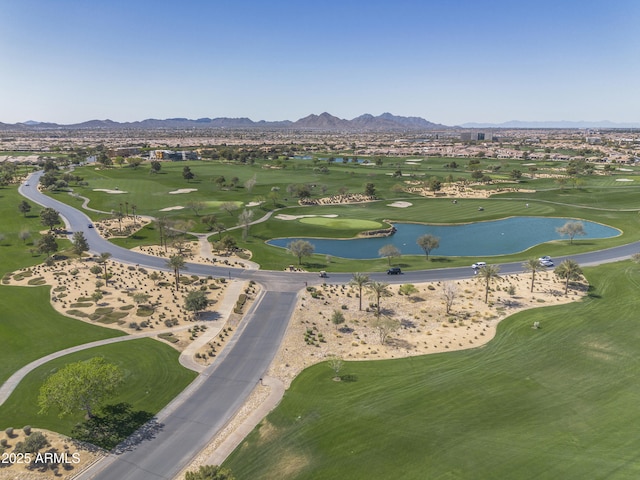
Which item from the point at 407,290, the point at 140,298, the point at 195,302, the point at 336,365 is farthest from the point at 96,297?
the point at 407,290

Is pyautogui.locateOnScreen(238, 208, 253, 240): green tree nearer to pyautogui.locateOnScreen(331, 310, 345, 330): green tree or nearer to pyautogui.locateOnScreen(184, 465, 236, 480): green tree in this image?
pyautogui.locateOnScreen(331, 310, 345, 330): green tree

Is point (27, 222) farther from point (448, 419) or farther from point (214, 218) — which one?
point (448, 419)

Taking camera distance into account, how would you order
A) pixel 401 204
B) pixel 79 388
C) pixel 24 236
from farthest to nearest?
pixel 401 204 < pixel 24 236 < pixel 79 388

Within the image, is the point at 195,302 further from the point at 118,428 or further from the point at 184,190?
the point at 184,190

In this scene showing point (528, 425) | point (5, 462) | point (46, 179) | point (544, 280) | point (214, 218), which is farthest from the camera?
point (46, 179)

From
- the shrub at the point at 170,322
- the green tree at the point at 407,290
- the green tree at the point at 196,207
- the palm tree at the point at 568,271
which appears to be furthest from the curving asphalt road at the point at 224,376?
the green tree at the point at 196,207

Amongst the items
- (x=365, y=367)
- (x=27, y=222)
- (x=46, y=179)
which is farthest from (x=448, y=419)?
(x=46, y=179)
